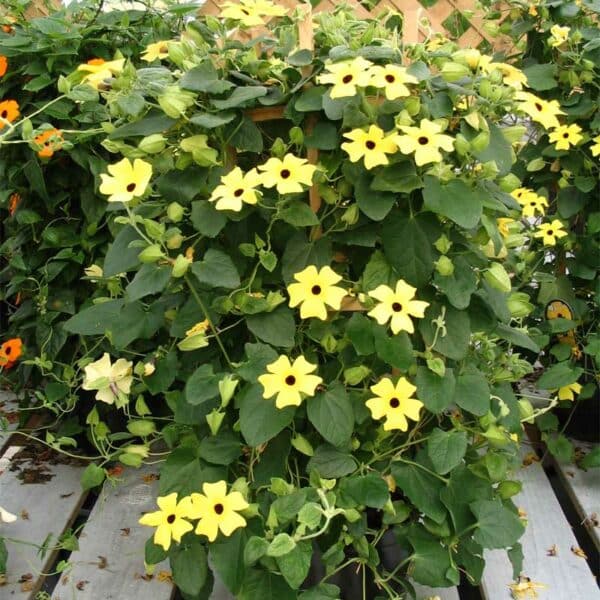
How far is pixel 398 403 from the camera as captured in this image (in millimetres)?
1010

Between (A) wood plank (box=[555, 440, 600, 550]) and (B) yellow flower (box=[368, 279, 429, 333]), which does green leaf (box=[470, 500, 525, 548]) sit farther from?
(A) wood plank (box=[555, 440, 600, 550])

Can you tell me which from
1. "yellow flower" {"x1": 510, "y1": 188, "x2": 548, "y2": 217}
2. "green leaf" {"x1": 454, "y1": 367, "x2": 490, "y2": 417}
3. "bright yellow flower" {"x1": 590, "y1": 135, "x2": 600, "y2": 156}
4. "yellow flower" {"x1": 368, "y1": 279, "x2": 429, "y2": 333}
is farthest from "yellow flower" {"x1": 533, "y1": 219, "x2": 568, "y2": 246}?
"yellow flower" {"x1": 368, "y1": 279, "x2": 429, "y2": 333}

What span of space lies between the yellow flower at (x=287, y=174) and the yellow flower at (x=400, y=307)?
6.5 inches

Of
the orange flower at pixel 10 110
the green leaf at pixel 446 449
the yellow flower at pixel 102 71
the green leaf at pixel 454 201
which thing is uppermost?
the yellow flower at pixel 102 71

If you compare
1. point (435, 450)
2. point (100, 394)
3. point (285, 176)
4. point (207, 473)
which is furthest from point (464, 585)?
point (285, 176)

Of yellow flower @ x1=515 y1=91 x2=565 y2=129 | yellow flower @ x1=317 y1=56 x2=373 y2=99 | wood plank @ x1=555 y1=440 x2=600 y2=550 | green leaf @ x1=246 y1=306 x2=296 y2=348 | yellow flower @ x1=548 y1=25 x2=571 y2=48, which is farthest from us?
yellow flower @ x1=548 y1=25 x2=571 y2=48

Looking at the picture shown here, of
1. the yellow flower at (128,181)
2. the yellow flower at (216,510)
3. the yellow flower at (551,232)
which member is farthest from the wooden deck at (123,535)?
the yellow flower at (128,181)

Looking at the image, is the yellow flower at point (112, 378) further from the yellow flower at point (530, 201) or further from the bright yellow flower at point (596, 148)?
the bright yellow flower at point (596, 148)

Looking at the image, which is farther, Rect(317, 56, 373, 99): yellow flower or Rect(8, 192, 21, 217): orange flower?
Rect(8, 192, 21, 217): orange flower

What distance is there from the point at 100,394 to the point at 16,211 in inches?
26.3

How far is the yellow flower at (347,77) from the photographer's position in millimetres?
897

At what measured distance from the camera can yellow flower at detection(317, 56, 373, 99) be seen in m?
0.90

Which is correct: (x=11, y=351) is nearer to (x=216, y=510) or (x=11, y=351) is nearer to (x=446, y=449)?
(x=216, y=510)

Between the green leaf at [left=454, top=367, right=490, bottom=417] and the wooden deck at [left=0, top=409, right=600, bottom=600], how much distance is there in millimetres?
401
